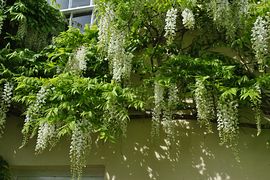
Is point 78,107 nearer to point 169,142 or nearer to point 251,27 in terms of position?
point 169,142

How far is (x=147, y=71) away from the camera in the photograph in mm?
4391

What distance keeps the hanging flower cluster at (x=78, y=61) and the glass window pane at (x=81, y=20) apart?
1454 mm

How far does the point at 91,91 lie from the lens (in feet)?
13.3

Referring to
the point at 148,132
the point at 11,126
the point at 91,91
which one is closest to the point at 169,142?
the point at 148,132

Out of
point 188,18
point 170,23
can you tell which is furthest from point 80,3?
point 188,18

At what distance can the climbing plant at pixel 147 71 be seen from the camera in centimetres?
387

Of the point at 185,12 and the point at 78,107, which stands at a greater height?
the point at 185,12

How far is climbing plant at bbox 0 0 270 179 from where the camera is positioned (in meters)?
3.87

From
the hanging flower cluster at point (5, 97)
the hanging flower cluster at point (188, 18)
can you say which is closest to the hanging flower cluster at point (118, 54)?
the hanging flower cluster at point (188, 18)

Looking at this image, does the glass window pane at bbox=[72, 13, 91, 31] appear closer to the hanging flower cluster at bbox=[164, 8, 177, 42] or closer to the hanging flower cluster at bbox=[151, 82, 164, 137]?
the hanging flower cluster at bbox=[164, 8, 177, 42]

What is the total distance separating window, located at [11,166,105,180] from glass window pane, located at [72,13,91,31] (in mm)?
2037

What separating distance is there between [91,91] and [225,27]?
1479 mm

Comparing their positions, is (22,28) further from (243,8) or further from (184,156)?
(243,8)

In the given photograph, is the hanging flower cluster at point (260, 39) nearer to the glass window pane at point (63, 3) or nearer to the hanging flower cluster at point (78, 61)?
the hanging flower cluster at point (78, 61)
